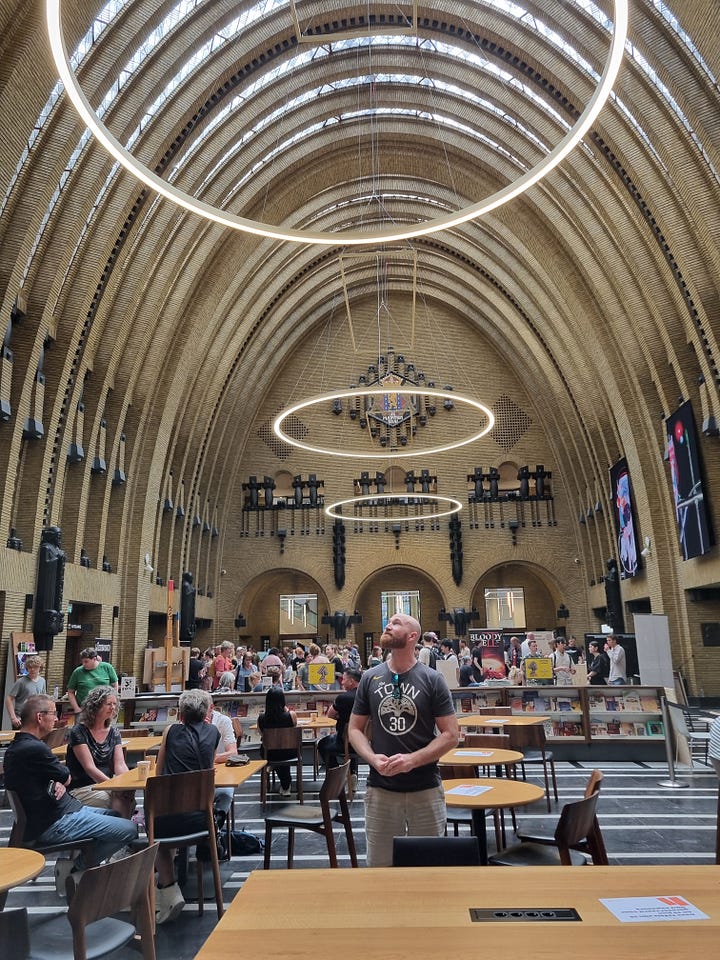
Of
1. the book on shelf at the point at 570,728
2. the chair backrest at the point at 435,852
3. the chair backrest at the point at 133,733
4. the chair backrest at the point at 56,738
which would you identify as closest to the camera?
the chair backrest at the point at 435,852

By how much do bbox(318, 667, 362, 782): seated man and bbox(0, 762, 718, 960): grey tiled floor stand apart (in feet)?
1.76

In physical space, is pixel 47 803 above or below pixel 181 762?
below

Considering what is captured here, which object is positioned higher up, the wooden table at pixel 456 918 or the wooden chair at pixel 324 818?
the wooden table at pixel 456 918

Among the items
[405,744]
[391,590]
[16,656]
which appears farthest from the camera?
[391,590]

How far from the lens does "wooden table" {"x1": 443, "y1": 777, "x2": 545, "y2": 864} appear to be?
4.29m

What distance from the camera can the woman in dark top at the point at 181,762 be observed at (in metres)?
4.77

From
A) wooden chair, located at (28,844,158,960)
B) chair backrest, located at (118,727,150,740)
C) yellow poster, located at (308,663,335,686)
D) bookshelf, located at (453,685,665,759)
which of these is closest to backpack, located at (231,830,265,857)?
chair backrest, located at (118,727,150,740)

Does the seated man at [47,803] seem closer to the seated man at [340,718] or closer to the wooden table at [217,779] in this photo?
the wooden table at [217,779]

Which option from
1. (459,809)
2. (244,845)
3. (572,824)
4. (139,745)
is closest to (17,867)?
(572,824)

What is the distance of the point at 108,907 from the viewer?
2.74 m

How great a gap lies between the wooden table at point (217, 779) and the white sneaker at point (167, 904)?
0.65m

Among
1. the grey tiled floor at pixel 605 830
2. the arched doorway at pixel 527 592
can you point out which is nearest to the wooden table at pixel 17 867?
the grey tiled floor at pixel 605 830

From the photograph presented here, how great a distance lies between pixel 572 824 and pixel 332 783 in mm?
1886

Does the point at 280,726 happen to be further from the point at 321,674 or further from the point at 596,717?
the point at 596,717
